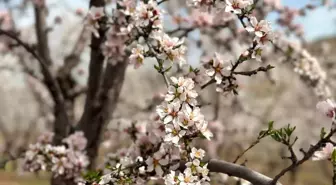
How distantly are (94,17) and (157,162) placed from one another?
3.69 ft

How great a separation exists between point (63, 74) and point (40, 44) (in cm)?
45

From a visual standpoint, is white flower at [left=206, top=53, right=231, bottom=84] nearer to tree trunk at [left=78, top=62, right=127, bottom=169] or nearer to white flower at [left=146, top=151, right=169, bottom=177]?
white flower at [left=146, top=151, right=169, bottom=177]

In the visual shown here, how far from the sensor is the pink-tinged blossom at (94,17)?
3.06m

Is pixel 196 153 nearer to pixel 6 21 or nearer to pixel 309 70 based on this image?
pixel 309 70

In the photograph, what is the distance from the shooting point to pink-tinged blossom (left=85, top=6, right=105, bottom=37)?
3.06 m

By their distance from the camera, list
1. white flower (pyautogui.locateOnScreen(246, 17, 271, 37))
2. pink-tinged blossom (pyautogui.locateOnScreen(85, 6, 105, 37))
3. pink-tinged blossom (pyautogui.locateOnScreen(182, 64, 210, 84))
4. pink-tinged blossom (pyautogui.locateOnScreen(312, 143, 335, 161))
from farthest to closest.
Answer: pink-tinged blossom (pyautogui.locateOnScreen(85, 6, 105, 37)) → pink-tinged blossom (pyautogui.locateOnScreen(182, 64, 210, 84)) → white flower (pyautogui.locateOnScreen(246, 17, 271, 37)) → pink-tinged blossom (pyautogui.locateOnScreen(312, 143, 335, 161))

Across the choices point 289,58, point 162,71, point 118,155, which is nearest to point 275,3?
point 289,58

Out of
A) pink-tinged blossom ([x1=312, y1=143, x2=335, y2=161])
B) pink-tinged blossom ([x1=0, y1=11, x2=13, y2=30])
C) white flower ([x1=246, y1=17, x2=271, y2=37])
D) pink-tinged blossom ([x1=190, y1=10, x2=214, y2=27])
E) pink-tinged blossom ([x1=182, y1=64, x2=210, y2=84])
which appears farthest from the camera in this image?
pink-tinged blossom ([x1=0, y1=11, x2=13, y2=30])

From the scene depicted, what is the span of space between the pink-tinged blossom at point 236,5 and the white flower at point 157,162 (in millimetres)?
769

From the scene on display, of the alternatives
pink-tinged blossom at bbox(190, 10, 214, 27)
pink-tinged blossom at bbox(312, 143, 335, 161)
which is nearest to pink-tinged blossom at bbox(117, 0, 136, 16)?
pink-tinged blossom at bbox(312, 143, 335, 161)

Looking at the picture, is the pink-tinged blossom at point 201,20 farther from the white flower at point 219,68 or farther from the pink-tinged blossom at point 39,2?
the white flower at point 219,68

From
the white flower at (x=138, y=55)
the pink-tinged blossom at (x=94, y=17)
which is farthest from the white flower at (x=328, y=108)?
the pink-tinged blossom at (x=94, y=17)

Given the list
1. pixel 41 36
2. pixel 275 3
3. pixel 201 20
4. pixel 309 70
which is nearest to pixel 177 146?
pixel 309 70

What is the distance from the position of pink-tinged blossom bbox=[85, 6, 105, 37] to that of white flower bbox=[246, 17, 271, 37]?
3.78 feet
